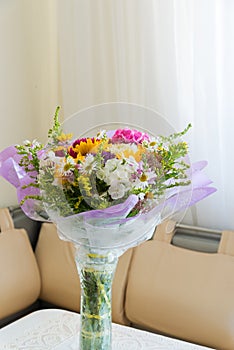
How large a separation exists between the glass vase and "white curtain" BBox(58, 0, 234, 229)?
0.80 meters

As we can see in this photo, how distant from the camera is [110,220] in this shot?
1021 millimetres

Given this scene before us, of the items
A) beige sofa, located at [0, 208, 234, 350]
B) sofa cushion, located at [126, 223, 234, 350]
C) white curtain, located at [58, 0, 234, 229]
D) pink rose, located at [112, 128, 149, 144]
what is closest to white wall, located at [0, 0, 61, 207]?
white curtain, located at [58, 0, 234, 229]

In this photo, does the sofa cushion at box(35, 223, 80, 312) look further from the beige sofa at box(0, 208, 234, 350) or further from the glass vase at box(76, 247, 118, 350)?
the glass vase at box(76, 247, 118, 350)

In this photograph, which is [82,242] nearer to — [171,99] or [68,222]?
[68,222]

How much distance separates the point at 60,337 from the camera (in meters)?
1.43

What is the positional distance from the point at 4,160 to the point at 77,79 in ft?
3.32

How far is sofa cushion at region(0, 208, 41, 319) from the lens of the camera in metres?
1.92

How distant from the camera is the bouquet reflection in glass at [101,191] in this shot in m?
1.00

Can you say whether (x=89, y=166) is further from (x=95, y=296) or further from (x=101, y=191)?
(x=95, y=296)

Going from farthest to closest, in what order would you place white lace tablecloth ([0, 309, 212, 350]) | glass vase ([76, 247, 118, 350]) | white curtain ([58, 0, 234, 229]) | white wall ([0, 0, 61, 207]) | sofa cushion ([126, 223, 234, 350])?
white wall ([0, 0, 61, 207]), white curtain ([58, 0, 234, 229]), sofa cushion ([126, 223, 234, 350]), white lace tablecloth ([0, 309, 212, 350]), glass vase ([76, 247, 118, 350])

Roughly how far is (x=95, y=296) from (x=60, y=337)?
0.36 metres

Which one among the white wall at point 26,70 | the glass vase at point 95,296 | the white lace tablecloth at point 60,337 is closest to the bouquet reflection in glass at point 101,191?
the glass vase at point 95,296

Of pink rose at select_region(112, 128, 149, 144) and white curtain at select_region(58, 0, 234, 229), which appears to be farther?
white curtain at select_region(58, 0, 234, 229)

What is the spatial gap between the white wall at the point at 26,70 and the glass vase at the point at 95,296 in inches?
45.0
